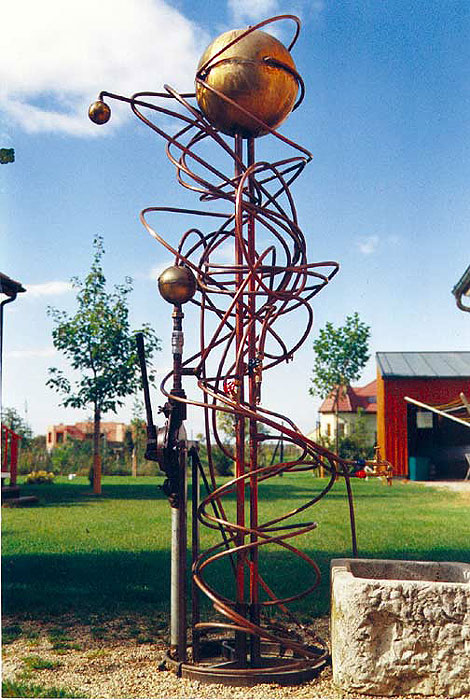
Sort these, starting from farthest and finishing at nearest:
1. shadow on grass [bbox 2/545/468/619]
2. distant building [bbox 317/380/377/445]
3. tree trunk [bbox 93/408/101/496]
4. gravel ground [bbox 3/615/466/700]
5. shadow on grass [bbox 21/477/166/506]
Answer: distant building [bbox 317/380/377/445] < tree trunk [bbox 93/408/101/496] < shadow on grass [bbox 21/477/166/506] < shadow on grass [bbox 2/545/468/619] < gravel ground [bbox 3/615/466/700]

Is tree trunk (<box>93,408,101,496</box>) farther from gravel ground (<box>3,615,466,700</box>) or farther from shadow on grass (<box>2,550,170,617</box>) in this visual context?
gravel ground (<box>3,615,466,700</box>)

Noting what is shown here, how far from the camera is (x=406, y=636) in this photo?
3092 millimetres

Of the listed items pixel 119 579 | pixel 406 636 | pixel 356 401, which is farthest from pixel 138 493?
pixel 356 401

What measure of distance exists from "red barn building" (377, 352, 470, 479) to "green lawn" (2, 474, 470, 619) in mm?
2151

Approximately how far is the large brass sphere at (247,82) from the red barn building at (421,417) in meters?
10.7

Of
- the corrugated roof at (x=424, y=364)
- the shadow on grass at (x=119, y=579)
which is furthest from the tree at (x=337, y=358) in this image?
the shadow on grass at (x=119, y=579)

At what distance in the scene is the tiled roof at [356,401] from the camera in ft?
68.9

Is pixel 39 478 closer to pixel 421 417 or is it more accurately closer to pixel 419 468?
pixel 419 468

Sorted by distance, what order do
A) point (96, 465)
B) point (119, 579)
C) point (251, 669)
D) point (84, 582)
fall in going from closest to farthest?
point (251, 669)
point (84, 582)
point (119, 579)
point (96, 465)

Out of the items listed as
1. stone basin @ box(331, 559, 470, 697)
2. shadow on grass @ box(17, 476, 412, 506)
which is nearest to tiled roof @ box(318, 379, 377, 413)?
shadow on grass @ box(17, 476, 412, 506)

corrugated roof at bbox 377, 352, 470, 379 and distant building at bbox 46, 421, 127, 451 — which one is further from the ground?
corrugated roof at bbox 377, 352, 470, 379

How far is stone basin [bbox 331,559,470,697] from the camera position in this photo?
3078 millimetres

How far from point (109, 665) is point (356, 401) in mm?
18629

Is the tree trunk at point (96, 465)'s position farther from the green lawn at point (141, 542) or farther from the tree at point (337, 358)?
the tree at point (337, 358)
